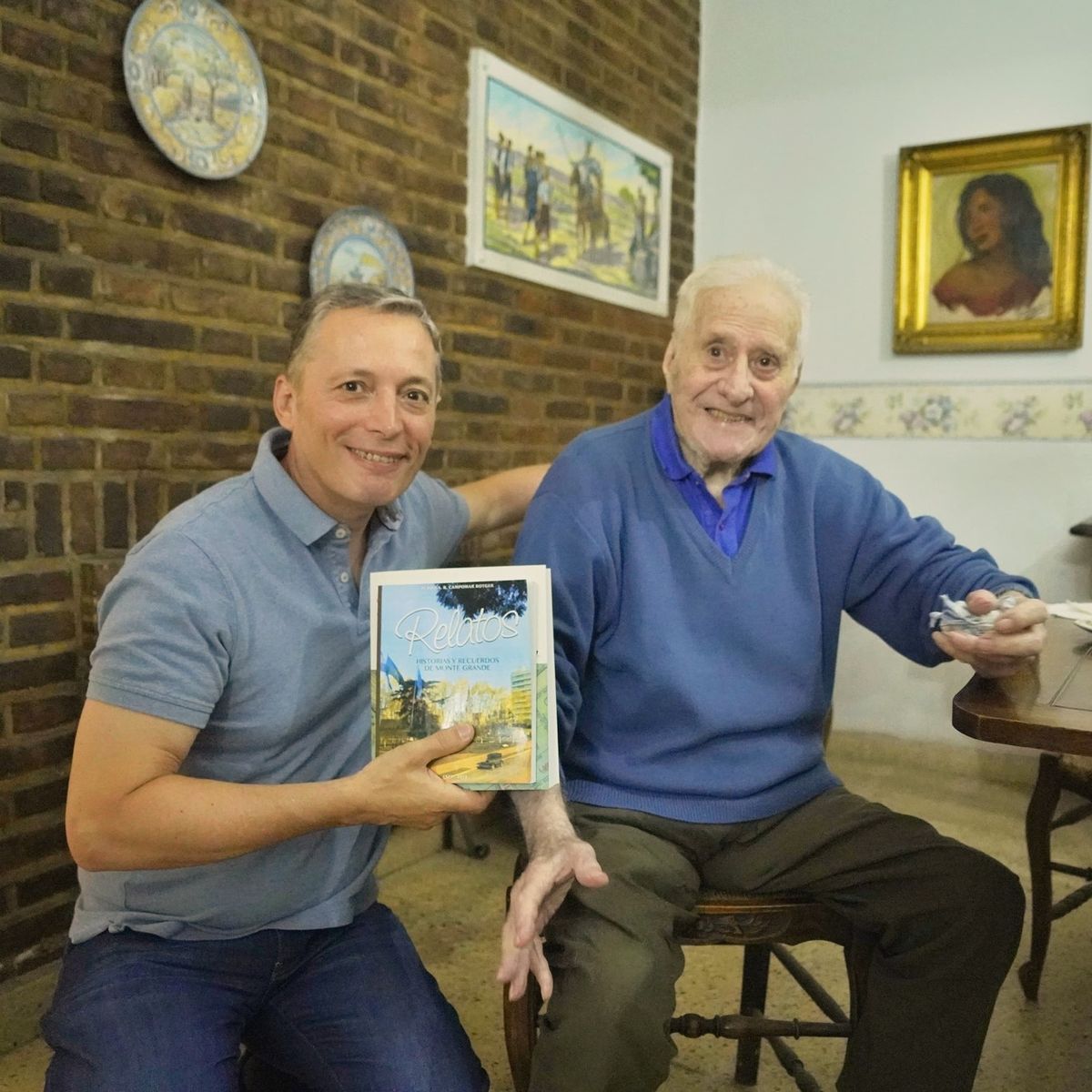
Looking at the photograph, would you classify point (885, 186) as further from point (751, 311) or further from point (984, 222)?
point (751, 311)

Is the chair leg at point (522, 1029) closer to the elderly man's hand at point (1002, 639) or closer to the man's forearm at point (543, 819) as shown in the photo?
the man's forearm at point (543, 819)

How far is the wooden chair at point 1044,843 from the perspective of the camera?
1.95 m

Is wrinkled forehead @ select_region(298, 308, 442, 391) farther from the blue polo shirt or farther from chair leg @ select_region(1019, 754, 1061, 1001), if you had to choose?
chair leg @ select_region(1019, 754, 1061, 1001)

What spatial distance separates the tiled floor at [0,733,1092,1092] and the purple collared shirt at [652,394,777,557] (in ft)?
3.28

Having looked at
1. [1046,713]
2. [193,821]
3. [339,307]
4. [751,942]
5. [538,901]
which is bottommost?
[751,942]

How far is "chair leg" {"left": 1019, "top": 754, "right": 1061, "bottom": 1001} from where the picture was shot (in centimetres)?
196

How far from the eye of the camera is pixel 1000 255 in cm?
329

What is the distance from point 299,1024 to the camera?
3.98 feet

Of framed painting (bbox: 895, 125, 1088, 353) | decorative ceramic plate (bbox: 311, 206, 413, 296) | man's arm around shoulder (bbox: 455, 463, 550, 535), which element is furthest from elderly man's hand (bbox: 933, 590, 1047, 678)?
framed painting (bbox: 895, 125, 1088, 353)

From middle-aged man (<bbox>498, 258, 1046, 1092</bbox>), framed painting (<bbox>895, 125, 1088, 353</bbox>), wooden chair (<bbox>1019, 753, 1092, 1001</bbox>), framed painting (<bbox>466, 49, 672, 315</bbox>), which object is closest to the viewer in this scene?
middle-aged man (<bbox>498, 258, 1046, 1092</bbox>)

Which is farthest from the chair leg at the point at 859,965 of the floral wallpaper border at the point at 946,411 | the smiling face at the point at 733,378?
the floral wallpaper border at the point at 946,411

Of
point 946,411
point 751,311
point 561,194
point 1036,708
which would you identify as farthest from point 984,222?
point 1036,708

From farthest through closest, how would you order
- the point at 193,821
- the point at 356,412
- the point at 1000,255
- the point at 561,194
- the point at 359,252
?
the point at 1000,255 → the point at 561,194 → the point at 359,252 → the point at 356,412 → the point at 193,821

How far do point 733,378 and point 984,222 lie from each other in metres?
2.31
